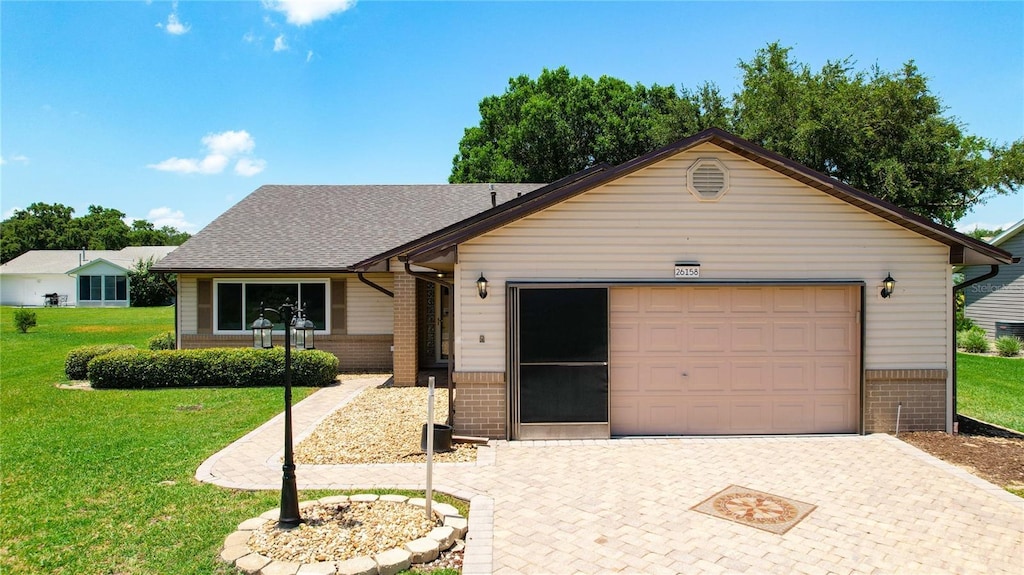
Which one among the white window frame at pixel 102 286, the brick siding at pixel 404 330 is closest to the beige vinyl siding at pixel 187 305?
the brick siding at pixel 404 330

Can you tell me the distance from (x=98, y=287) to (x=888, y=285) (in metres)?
51.2

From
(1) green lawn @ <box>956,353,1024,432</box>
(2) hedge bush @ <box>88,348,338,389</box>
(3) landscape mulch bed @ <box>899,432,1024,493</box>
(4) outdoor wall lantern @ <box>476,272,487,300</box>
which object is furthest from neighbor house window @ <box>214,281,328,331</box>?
(1) green lawn @ <box>956,353,1024,432</box>

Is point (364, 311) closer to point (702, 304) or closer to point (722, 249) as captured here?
point (702, 304)

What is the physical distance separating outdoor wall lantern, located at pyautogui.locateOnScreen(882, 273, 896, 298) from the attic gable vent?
2.73 m

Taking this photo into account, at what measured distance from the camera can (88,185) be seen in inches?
957

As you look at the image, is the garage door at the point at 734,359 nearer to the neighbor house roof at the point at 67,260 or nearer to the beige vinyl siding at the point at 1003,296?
the beige vinyl siding at the point at 1003,296

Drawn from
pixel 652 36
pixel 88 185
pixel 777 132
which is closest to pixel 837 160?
pixel 777 132

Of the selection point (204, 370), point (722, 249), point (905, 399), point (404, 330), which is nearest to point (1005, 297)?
point (905, 399)

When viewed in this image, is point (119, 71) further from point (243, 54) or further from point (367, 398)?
point (367, 398)

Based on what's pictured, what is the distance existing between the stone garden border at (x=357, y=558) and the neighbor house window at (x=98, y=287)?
4783cm

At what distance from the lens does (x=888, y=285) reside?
29.6 feet

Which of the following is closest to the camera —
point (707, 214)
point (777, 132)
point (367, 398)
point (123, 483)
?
point (123, 483)

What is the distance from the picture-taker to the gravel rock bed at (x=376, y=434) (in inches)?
325

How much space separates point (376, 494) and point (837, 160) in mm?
23857
